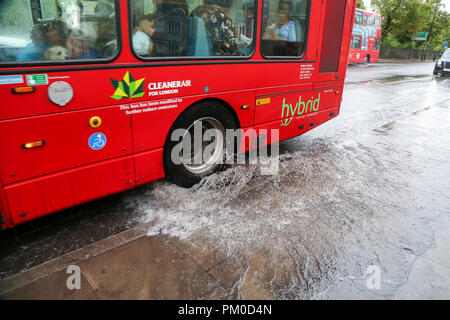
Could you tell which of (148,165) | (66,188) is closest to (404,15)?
(148,165)

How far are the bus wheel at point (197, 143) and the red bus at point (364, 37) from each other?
25630mm

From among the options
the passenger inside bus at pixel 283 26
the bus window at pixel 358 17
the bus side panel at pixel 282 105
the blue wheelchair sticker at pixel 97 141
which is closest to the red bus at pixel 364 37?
the bus window at pixel 358 17

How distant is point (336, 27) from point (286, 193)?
130 inches

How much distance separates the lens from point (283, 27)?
466cm

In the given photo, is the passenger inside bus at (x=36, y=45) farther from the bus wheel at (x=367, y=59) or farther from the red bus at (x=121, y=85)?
the bus wheel at (x=367, y=59)

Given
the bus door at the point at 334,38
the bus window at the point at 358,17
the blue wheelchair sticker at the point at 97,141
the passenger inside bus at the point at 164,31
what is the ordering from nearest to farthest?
1. the blue wheelchair sticker at the point at 97,141
2. the passenger inside bus at the point at 164,31
3. the bus door at the point at 334,38
4. the bus window at the point at 358,17

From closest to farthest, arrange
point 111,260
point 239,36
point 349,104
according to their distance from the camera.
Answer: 1. point 111,260
2. point 239,36
3. point 349,104

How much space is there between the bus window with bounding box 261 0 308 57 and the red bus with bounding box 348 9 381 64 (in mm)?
24040

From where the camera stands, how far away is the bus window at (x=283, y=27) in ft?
14.4

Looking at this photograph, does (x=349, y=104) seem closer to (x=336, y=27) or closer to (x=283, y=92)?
(x=336, y=27)

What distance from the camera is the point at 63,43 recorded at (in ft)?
8.96

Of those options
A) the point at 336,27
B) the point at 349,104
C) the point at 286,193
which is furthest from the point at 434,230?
the point at 349,104
